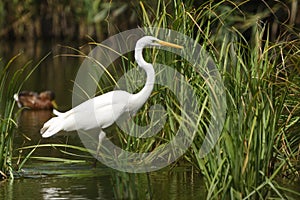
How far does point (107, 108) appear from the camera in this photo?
7762mm

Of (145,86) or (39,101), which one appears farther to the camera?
(39,101)

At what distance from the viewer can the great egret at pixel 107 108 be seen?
738cm

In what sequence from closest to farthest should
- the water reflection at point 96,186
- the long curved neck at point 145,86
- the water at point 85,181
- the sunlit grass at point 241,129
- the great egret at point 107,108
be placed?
the sunlit grass at point 241,129, the water at point 85,181, the water reflection at point 96,186, the long curved neck at point 145,86, the great egret at point 107,108

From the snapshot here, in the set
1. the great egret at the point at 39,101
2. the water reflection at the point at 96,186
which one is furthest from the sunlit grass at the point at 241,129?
the great egret at the point at 39,101

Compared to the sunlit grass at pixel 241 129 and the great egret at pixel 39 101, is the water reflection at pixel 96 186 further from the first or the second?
the great egret at pixel 39 101

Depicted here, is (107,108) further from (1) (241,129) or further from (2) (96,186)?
(1) (241,129)

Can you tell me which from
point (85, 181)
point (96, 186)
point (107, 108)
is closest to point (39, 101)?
point (107, 108)

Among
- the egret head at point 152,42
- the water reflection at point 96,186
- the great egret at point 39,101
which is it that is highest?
the egret head at point 152,42

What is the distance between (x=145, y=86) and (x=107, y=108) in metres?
0.54

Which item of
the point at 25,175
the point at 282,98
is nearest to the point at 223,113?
the point at 282,98

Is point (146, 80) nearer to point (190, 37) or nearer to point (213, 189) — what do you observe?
point (190, 37)

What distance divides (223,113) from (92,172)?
173 cm

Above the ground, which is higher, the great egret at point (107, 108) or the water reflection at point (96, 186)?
the great egret at point (107, 108)

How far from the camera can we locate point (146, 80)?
298 inches
